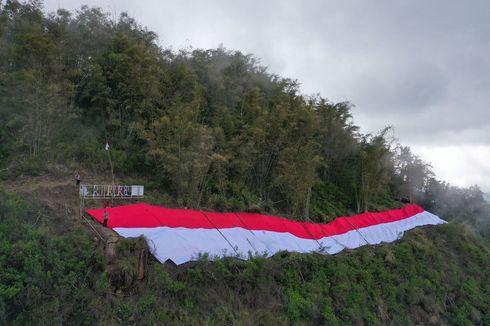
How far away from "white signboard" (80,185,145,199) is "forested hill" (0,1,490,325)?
731 millimetres

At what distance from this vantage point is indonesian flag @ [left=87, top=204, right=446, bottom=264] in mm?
7241

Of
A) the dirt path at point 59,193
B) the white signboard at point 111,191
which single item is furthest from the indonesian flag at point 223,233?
the white signboard at point 111,191

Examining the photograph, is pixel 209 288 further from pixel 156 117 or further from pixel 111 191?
pixel 156 117

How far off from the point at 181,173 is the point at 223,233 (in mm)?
2148

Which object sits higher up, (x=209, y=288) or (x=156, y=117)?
(x=156, y=117)

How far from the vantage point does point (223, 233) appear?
8711 millimetres

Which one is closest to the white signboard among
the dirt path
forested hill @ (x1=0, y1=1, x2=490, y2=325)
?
the dirt path

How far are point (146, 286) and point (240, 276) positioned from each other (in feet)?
6.59

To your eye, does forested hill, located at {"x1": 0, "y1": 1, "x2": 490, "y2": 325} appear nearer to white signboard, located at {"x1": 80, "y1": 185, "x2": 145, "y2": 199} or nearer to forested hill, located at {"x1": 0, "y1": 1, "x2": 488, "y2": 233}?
forested hill, located at {"x1": 0, "y1": 1, "x2": 488, "y2": 233}

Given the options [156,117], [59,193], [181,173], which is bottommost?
[59,193]

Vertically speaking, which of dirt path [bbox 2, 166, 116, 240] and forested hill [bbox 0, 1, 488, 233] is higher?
forested hill [bbox 0, 1, 488, 233]

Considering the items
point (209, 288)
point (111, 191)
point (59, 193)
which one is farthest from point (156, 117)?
point (209, 288)

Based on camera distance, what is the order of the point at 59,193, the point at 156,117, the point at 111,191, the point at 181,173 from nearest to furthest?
the point at 59,193 < the point at 111,191 < the point at 181,173 < the point at 156,117

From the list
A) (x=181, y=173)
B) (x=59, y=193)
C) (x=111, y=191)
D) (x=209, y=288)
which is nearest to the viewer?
(x=209, y=288)
